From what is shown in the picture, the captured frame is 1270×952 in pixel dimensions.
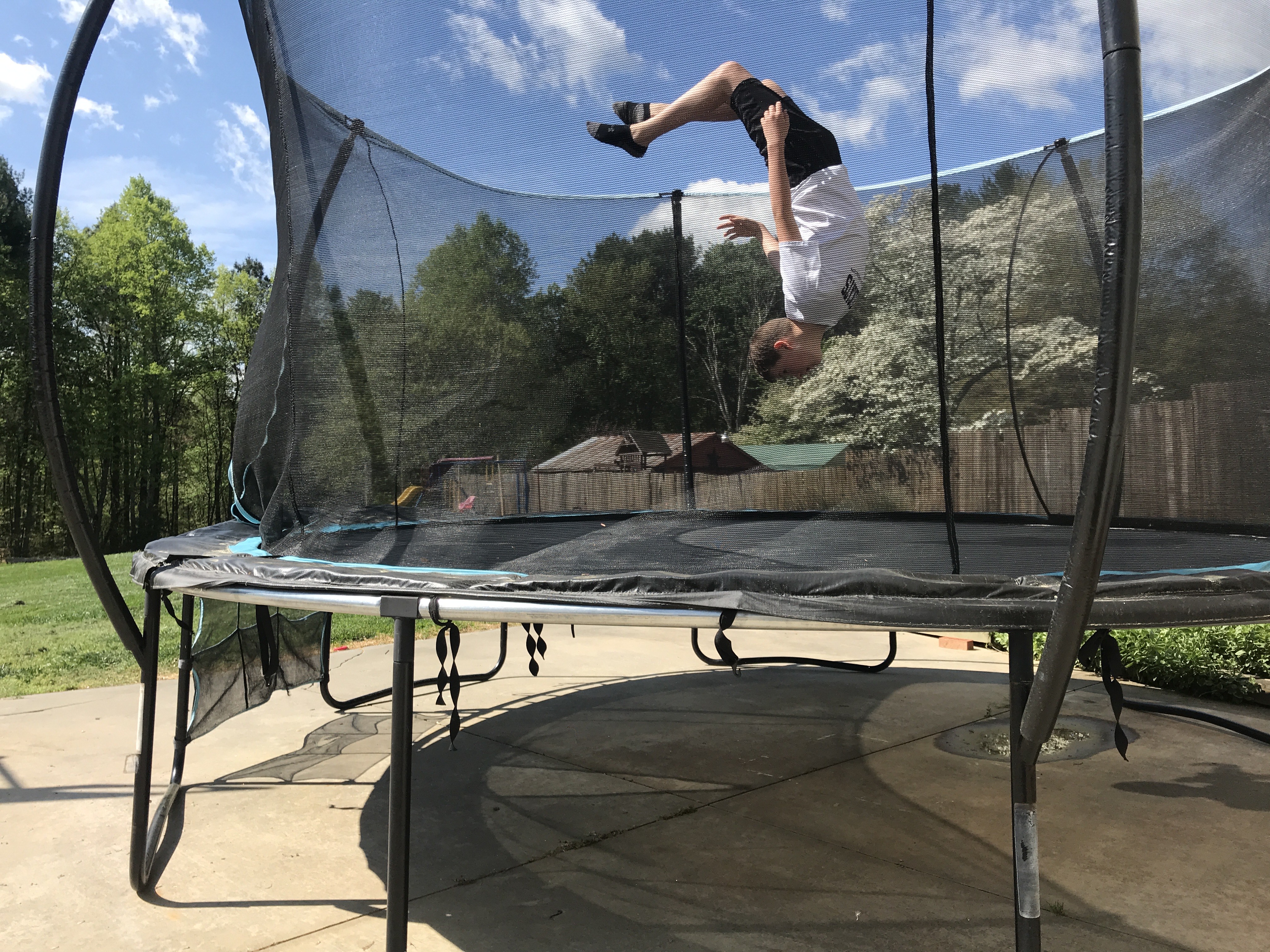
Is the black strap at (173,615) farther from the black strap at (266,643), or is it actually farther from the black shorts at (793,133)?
the black shorts at (793,133)

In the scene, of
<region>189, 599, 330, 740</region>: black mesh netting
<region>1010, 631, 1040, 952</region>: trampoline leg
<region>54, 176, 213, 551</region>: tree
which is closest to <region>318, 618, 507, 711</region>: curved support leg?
<region>189, 599, 330, 740</region>: black mesh netting

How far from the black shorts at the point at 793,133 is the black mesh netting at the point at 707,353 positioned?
0.37ft

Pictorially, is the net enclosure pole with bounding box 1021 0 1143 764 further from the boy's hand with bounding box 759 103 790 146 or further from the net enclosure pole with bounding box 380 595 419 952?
the net enclosure pole with bounding box 380 595 419 952

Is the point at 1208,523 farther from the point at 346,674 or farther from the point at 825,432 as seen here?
the point at 346,674

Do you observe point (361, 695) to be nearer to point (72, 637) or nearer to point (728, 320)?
point (728, 320)

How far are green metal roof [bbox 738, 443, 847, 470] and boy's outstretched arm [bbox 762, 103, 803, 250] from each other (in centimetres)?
43

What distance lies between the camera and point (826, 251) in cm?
176

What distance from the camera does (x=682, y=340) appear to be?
2.04 meters

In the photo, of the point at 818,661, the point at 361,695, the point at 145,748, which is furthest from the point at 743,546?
the point at 361,695

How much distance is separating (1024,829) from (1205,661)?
109 inches

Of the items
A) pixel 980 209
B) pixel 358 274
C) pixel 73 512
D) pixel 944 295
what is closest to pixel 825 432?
pixel 944 295

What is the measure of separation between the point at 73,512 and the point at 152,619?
10.4 inches

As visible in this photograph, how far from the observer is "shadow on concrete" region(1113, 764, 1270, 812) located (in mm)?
2160

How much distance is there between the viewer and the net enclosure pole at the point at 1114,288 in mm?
866
